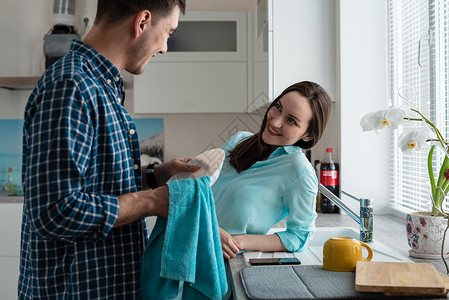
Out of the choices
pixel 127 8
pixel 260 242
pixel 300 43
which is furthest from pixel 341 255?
pixel 300 43

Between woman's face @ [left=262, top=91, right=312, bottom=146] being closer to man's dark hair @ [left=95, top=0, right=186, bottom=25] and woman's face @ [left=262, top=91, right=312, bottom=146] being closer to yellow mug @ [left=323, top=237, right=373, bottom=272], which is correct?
yellow mug @ [left=323, top=237, right=373, bottom=272]

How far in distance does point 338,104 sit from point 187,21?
1.26 metres

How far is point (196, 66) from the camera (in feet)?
10.9

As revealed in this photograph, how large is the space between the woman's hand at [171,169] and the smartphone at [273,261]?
347mm

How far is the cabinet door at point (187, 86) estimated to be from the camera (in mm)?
3303

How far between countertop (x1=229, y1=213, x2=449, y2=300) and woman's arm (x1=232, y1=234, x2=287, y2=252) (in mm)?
47

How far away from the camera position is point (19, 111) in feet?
11.9

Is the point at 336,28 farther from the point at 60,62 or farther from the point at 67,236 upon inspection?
the point at 67,236

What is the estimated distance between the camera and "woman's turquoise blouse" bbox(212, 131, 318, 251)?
60.2 inches

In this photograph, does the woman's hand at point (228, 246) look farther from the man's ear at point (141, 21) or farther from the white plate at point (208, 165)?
the man's ear at point (141, 21)

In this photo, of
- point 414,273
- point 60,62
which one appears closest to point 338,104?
point 414,273

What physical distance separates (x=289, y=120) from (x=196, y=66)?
5.87ft

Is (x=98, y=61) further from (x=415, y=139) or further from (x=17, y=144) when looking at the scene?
(x=17, y=144)

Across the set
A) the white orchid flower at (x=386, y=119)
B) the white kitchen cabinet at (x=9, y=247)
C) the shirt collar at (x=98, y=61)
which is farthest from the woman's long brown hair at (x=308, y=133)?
the white kitchen cabinet at (x=9, y=247)
